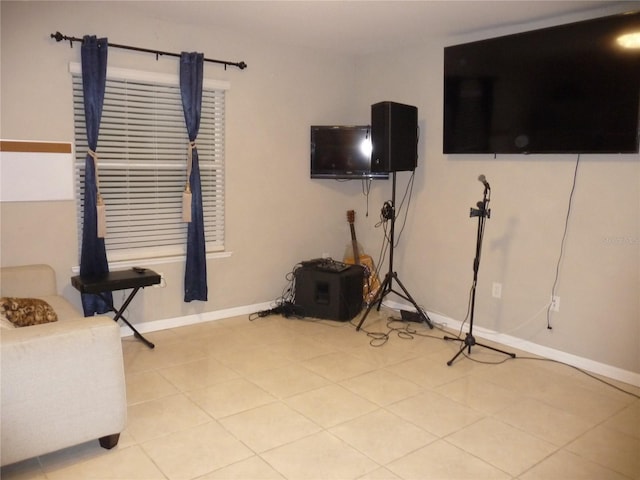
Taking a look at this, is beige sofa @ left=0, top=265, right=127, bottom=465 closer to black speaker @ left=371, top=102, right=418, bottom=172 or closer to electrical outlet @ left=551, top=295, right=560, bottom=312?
black speaker @ left=371, top=102, right=418, bottom=172

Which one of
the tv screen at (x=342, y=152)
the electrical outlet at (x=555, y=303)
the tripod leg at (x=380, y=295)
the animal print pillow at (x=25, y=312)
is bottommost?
the tripod leg at (x=380, y=295)

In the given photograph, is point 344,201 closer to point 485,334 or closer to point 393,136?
point 393,136

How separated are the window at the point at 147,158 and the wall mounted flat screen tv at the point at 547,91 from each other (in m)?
1.92

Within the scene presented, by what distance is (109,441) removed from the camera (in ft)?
7.91

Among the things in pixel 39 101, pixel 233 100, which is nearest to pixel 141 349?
pixel 39 101

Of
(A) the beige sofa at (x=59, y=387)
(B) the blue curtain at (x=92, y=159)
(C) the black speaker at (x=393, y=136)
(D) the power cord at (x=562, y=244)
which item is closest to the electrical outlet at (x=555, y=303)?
(D) the power cord at (x=562, y=244)

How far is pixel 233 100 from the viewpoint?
14.1 ft

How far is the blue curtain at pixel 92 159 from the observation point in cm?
349

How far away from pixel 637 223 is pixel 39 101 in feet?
13.0

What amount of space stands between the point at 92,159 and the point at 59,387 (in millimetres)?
1895

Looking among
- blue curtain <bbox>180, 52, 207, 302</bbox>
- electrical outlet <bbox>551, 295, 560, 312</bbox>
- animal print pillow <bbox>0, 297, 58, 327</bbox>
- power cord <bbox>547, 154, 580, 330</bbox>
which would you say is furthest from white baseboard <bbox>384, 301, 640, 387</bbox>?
animal print pillow <bbox>0, 297, 58, 327</bbox>

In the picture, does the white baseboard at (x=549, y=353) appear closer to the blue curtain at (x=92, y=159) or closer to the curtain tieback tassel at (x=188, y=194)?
the curtain tieback tassel at (x=188, y=194)

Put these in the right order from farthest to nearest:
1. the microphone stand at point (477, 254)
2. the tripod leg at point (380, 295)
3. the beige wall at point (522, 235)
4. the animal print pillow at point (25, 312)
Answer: the tripod leg at point (380, 295) < the microphone stand at point (477, 254) < the beige wall at point (522, 235) < the animal print pillow at point (25, 312)

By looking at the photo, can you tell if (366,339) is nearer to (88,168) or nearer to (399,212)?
(399,212)
